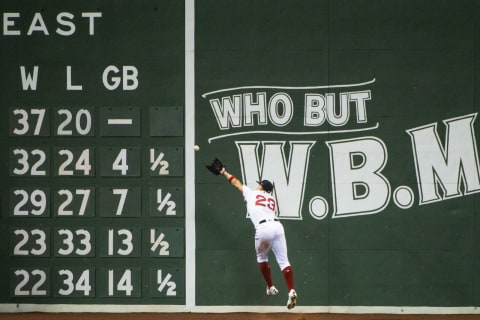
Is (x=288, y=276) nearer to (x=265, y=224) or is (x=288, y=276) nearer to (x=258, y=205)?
(x=265, y=224)

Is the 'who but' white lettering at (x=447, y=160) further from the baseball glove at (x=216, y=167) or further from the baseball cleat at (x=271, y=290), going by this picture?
the baseball glove at (x=216, y=167)

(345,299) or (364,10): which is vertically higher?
(364,10)

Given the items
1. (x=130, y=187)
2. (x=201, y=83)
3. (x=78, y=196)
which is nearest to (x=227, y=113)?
(x=201, y=83)

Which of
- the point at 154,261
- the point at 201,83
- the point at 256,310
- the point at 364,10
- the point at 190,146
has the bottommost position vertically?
the point at 256,310

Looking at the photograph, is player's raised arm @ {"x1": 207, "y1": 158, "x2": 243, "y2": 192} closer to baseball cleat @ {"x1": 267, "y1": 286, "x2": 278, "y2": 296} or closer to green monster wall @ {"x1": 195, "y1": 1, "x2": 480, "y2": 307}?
green monster wall @ {"x1": 195, "y1": 1, "x2": 480, "y2": 307}

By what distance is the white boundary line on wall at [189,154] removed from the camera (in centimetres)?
1005

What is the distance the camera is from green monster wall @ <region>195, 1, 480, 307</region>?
10.0 meters

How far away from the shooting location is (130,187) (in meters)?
10.0

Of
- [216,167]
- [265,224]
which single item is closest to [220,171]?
[216,167]

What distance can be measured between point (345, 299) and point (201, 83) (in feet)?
11.5

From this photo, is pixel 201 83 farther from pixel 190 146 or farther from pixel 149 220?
pixel 149 220

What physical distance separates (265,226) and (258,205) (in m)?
0.28

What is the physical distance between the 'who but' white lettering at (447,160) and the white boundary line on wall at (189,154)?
9.71 ft

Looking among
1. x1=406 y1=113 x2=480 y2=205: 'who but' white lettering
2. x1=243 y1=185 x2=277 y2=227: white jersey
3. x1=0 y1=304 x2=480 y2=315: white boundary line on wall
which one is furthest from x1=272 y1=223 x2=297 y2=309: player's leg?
x1=406 y1=113 x2=480 y2=205: 'who but' white lettering
